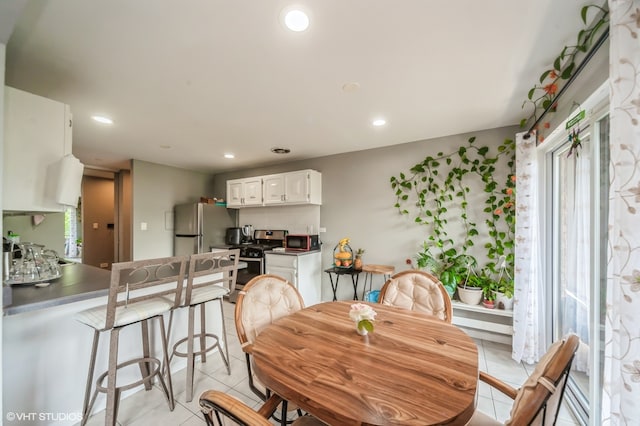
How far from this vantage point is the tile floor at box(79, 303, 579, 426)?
1651mm

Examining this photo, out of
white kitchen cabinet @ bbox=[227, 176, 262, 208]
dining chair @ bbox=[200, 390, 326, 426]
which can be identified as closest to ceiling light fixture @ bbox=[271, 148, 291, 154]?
white kitchen cabinet @ bbox=[227, 176, 262, 208]

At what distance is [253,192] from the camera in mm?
4352

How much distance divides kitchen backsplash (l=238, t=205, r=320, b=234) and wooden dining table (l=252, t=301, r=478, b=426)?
8.76 feet

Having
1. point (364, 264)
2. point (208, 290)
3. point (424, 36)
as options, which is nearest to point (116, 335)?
point (208, 290)

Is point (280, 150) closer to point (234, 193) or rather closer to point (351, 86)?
point (234, 193)

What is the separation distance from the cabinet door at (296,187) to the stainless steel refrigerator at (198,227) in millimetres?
1528

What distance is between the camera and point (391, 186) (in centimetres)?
341

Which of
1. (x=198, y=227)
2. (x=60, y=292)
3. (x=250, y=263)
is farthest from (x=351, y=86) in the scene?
(x=198, y=227)

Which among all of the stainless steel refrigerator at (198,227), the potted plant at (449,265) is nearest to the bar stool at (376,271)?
the potted plant at (449,265)

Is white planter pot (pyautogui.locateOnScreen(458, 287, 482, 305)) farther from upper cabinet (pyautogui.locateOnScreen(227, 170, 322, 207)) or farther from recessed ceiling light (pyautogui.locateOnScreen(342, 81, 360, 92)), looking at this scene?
recessed ceiling light (pyautogui.locateOnScreen(342, 81, 360, 92))

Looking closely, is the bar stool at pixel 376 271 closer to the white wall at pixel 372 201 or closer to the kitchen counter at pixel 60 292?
the white wall at pixel 372 201

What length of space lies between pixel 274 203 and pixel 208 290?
7.46 ft

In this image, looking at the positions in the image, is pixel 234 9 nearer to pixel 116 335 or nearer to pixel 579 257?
pixel 116 335

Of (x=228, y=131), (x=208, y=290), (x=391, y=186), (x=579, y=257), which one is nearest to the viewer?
(x=579, y=257)
